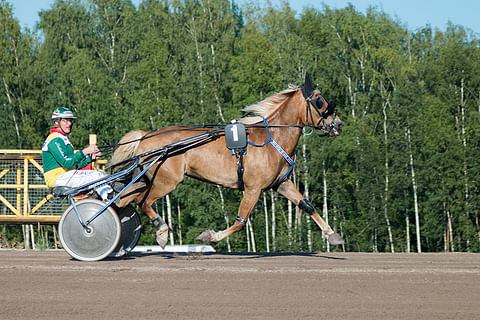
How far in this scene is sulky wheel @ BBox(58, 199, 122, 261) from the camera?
24.0 feet

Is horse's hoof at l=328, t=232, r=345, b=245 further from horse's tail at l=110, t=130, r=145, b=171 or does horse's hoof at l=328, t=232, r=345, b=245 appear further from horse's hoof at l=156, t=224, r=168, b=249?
horse's tail at l=110, t=130, r=145, b=171

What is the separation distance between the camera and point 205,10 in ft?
124

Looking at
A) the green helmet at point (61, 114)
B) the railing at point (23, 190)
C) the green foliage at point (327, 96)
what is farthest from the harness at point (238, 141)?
the green foliage at point (327, 96)

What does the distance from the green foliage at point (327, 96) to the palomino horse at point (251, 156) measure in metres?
22.6

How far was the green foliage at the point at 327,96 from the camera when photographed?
33.1 m

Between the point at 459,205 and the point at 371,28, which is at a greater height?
the point at 371,28

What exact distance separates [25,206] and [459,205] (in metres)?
26.2

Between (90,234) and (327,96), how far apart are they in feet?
90.6

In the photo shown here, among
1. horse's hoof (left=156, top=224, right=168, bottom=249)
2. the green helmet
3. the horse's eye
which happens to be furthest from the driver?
the horse's eye

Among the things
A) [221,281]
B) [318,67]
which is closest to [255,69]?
[318,67]

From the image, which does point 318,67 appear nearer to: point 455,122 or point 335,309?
point 455,122

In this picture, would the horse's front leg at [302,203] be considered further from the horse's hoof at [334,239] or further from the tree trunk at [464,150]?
the tree trunk at [464,150]

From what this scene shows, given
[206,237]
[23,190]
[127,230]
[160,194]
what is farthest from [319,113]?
[23,190]

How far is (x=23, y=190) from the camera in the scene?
11500 millimetres
